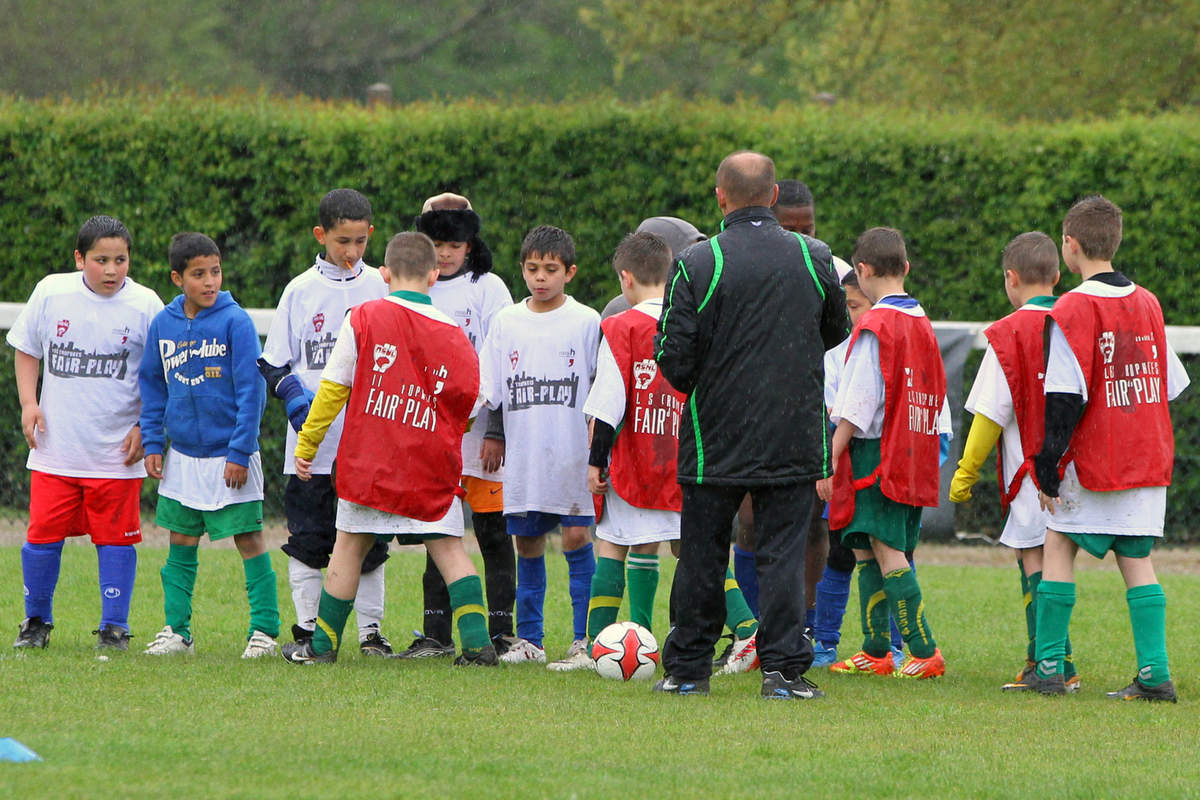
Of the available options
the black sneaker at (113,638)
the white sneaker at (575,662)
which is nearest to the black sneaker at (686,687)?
A: the white sneaker at (575,662)

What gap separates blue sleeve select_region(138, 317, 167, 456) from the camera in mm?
7191

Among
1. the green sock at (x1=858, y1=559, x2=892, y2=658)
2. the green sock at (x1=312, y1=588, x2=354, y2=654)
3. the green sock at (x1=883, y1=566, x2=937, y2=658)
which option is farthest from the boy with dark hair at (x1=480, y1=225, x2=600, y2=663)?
the green sock at (x1=883, y1=566, x2=937, y2=658)

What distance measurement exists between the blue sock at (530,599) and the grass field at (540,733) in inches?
11.4

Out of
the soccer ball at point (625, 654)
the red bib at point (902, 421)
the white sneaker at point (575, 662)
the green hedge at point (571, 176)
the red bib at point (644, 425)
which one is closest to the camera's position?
the soccer ball at point (625, 654)

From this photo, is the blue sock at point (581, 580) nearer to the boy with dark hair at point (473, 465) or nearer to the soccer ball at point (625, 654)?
the boy with dark hair at point (473, 465)

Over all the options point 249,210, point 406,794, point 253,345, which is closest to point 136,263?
point 249,210

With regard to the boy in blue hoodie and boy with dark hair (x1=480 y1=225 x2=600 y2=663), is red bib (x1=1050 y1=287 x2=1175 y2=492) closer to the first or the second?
boy with dark hair (x1=480 y1=225 x2=600 y2=663)

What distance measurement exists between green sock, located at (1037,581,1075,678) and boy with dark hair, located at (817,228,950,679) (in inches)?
21.5

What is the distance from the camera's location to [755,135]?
12.5 meters

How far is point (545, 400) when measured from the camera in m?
7.12

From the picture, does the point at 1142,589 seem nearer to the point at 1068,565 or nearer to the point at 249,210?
the point at 1068,565

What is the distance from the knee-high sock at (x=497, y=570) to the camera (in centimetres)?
741

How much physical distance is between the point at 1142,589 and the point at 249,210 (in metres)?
8.60

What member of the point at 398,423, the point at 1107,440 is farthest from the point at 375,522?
the point at 1107,440
